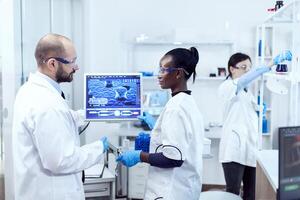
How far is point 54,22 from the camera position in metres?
3.68

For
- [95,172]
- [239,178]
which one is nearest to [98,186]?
[95,172]

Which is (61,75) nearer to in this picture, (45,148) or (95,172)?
(45,148)

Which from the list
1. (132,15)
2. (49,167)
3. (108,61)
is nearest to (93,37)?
(108,61)

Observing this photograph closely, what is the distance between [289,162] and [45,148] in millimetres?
952

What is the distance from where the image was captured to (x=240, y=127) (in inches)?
124

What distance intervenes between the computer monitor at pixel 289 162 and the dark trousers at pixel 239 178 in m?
1.68

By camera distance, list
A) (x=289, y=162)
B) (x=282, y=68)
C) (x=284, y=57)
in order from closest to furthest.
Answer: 1. (x=289, y=162)
2. (x=284, y=57)
3. (x=282, y=68)

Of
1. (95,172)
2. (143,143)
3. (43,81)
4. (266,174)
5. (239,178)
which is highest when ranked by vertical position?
(43,81)

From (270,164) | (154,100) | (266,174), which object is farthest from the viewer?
(154,100)

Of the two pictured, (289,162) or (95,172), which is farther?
(95,172)

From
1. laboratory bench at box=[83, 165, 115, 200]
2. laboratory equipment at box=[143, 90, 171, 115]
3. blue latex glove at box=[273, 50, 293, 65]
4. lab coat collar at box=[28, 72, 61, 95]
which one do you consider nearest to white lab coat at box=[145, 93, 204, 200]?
lab coat collar at box=[28, 72, 61, 95]

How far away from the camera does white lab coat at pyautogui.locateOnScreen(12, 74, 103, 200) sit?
1.57 meters

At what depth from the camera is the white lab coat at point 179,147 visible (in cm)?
170

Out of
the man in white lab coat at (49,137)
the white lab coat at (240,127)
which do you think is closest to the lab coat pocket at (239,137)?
the white lab coat at (240,127)
